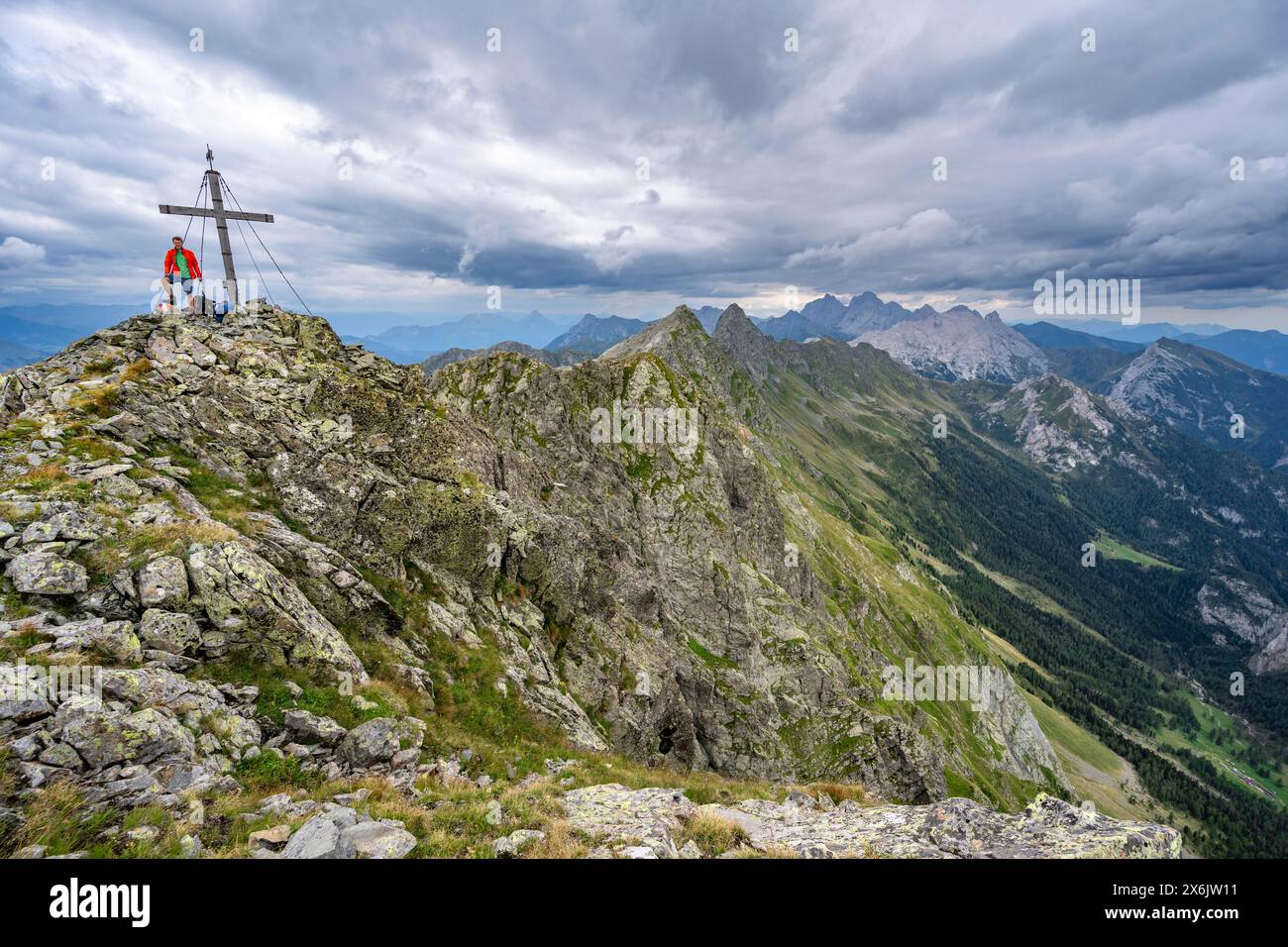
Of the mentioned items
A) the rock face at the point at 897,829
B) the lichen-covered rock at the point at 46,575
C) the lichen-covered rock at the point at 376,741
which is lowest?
the rock face at the point at 897,829

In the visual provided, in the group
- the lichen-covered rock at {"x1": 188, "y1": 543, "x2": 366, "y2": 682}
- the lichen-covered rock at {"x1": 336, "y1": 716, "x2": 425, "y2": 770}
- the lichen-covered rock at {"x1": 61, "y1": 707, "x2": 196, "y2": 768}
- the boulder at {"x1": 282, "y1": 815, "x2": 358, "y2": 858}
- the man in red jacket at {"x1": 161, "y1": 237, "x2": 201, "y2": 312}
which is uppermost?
the man in red jacket at {"x1": 161, "y1": 237, "x2": 201, "y2": 312}

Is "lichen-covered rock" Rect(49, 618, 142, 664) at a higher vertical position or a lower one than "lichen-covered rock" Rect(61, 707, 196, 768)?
higher

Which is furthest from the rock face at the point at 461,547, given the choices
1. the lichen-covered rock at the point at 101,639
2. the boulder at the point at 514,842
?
the boulder at the point at 514,842

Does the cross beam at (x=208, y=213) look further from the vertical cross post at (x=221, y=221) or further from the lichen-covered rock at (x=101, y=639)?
the lichen-covered rock at (x=101, y=639)

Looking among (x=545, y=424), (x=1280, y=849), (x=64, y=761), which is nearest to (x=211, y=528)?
(x=64, y=761)

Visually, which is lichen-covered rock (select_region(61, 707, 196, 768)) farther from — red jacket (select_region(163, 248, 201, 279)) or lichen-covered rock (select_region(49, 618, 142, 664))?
red jacket (select_region(163, 248, 201, 279))

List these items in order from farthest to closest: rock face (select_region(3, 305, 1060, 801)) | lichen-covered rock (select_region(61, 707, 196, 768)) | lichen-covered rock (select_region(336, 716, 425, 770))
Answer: rock face (select_region(3, 305, 1060, 801)) → lichen-covered rock (select_region(336, 716, 425, 770)) → lichen-covered rock (select_region(61, 707, 196, 768))

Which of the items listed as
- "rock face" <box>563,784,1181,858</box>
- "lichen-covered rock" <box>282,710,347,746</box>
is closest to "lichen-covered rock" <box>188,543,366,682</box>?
"lichen-covered rock" <box>282,710,347,746</box>

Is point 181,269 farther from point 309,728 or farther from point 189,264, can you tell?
point 309,728
